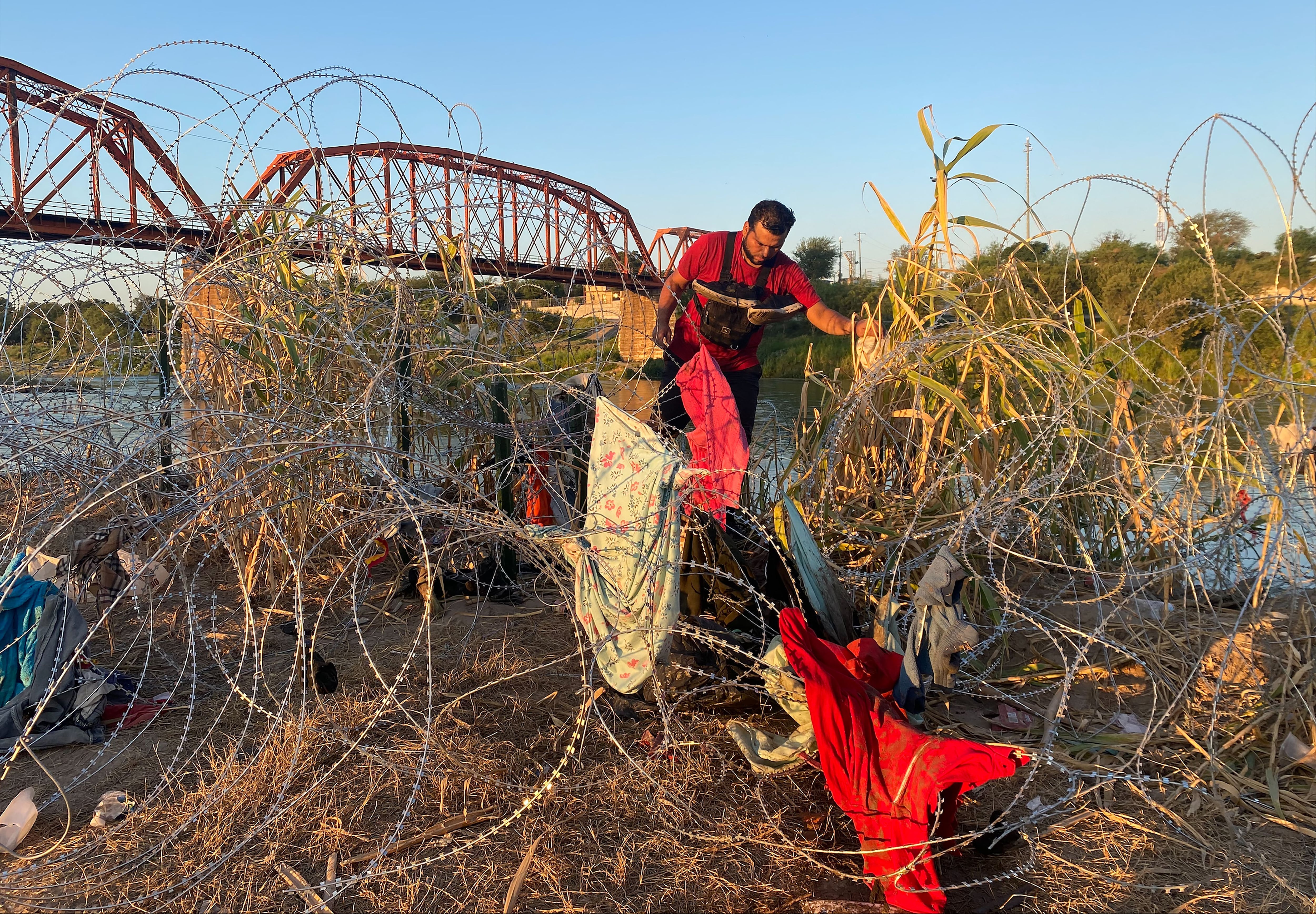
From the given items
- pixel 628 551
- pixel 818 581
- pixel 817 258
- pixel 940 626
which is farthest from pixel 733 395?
pixel 817 258

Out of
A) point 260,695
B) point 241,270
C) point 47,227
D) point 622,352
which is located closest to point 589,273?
point 622,352

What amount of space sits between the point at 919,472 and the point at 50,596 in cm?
326

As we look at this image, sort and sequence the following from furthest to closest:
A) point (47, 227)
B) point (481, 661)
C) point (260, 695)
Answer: point (47, 227)
point (481, 661)
point (260, 695)

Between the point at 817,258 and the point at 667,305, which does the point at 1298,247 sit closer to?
the point at 667,305

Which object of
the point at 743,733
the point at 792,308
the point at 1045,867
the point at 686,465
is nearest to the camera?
the point at 1045,867

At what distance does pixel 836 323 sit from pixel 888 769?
8.50 feet

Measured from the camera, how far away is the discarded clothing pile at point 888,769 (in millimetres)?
1650

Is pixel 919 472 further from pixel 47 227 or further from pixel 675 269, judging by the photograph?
pixel 47 227

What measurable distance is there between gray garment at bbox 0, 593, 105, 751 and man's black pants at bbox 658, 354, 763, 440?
2408 millimetres

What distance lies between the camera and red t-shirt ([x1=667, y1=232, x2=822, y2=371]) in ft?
13.7

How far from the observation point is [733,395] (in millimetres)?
3852

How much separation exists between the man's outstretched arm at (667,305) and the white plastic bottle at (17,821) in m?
2.89

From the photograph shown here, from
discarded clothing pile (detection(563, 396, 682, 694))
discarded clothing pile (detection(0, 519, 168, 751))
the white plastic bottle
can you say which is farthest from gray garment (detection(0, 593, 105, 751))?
discarded clothing pile (detection(563, 396, 682, 694))

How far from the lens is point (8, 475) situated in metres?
3.53
